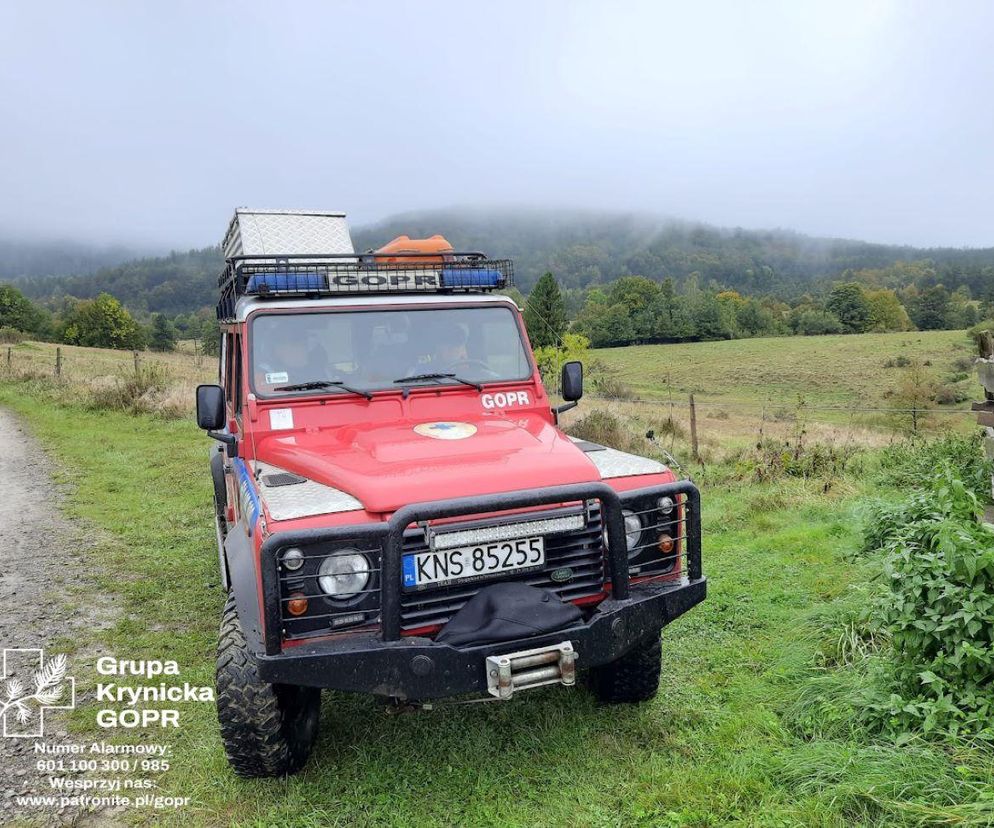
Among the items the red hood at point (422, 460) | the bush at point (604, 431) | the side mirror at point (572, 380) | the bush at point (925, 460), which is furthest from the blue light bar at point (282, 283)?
the bush at point (604, 431)

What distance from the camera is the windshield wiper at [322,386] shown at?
438cm

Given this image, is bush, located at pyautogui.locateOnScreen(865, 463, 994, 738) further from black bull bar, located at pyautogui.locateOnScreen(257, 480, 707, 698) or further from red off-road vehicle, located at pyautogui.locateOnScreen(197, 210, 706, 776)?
black bull bar, located at pyautogui.locateOnScreen(257, 480, 707, 698)

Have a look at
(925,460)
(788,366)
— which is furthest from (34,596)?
(788,366)

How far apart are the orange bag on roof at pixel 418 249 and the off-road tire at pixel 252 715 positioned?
8.78 feet

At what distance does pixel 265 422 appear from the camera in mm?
4289

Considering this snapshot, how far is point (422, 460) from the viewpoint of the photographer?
361 centimetres

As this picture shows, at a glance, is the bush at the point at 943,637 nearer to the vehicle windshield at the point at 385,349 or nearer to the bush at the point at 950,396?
the vehicle windshield at the point at 385,349

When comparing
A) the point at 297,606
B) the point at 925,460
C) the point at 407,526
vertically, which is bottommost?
the point at 925,460

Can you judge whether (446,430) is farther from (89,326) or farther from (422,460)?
(89,326)

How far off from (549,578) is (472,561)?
1.30 ft

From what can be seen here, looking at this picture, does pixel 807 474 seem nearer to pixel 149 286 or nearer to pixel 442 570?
pixel 442 570

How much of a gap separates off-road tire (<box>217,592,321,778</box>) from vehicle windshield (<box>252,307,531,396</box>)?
154 centimetres

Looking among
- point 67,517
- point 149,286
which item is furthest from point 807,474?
point 149,286

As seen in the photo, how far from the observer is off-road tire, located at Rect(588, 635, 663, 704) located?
13.1 feet
